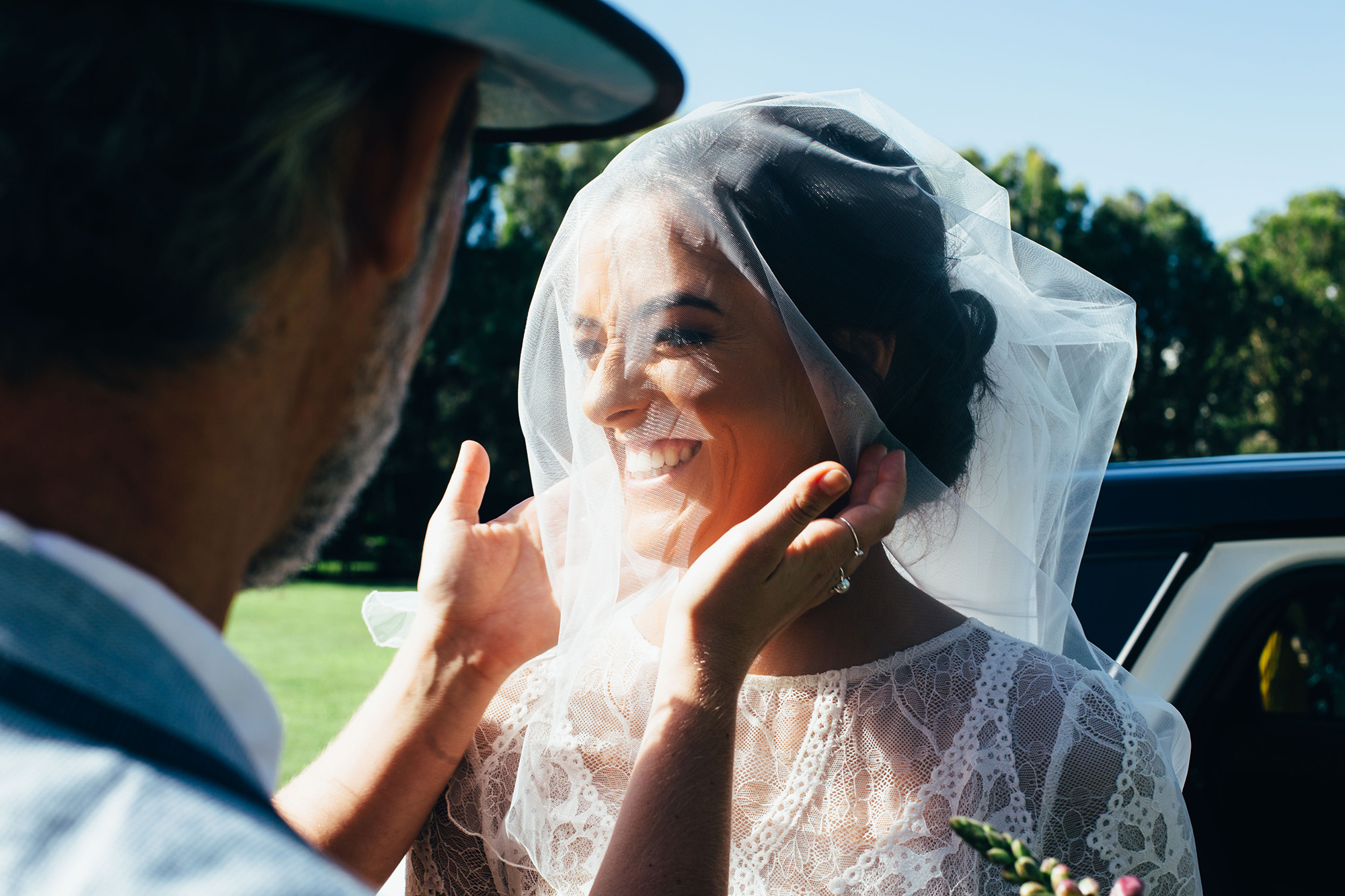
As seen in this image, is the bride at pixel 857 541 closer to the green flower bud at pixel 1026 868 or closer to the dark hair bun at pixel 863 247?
the dark hair bun at pixel 863 247

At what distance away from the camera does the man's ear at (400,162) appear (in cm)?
78

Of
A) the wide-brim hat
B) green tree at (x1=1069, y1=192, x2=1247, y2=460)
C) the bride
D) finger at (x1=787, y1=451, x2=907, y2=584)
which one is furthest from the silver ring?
green tree at (x1=1069, y1=192, x2=1247, y2=460)

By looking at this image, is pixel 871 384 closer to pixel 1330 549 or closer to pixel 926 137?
pixel 926 137

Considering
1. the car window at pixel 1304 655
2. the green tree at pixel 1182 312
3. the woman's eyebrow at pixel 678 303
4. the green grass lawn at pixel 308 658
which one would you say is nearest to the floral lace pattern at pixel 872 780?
the woman's eyebrow at pixel 678 303

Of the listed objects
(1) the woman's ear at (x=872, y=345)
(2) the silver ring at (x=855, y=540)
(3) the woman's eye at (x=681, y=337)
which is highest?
(1) the woman's ear at (x=872, y=345)

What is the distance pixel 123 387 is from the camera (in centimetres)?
64

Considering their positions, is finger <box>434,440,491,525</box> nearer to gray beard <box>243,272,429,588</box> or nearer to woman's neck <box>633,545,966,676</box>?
woman's neck <box>633,545,966,676</box>

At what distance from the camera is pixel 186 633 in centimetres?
62

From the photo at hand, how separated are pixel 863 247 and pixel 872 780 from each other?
1003 millimetres

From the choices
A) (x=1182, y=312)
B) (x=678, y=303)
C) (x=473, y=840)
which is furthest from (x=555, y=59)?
(x=1182, y=312)

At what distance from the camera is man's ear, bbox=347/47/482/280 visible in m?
0.78

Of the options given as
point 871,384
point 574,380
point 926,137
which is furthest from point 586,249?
point 926,137

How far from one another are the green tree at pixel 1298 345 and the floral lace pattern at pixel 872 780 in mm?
34968

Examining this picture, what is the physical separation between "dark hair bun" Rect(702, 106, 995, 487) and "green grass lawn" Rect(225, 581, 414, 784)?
15.1 ft
